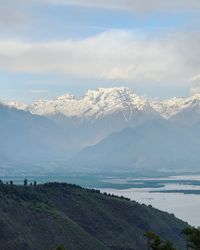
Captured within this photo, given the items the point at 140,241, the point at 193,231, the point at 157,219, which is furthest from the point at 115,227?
the point at 193,231

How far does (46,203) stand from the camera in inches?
4705

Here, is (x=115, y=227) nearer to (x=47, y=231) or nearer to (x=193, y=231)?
(x=47, y=231)

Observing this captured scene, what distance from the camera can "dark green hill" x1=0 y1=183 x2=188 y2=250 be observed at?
102 metres

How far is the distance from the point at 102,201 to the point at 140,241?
16.4 m

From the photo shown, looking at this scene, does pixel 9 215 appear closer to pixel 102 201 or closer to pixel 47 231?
pixel 47 231

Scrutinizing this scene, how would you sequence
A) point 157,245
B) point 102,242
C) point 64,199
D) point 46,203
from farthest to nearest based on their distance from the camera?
point 64,199 < point 46,203 < point 102,242 < point 157,245

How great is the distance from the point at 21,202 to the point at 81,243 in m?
14.9

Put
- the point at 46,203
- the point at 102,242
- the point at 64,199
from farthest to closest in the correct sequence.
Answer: the point at 64,199 → the point at 46,203 → the point at 102,242

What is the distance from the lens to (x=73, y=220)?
120m

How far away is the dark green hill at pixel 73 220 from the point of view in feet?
335

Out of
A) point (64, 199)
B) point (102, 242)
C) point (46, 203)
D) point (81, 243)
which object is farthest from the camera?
point (64, 199)

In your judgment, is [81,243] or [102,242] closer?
[81,243]

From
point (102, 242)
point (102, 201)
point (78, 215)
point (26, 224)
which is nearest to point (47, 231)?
point (26, 224)

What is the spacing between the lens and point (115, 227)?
121 metres
